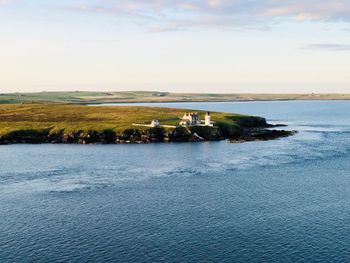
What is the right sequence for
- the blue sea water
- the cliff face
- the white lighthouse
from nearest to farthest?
the blue sea water < the cliff face < the white lighthouse

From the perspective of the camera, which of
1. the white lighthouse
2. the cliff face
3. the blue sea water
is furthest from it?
the white lighthouse

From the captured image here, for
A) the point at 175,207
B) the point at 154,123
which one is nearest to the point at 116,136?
the point at 154,123

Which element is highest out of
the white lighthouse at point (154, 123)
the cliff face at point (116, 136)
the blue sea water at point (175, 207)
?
the white lighthouse at point (154, 123)

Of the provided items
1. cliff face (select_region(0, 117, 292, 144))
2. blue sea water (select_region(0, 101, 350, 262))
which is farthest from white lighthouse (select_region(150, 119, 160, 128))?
blue sea water (select_region(0, 101, 350, 262))

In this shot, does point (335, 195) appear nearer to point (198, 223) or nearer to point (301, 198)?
point (301, 198)

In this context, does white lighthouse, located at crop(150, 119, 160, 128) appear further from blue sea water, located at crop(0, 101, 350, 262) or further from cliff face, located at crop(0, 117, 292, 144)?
blue sea water, located at crop(0, 101, 350, 262)

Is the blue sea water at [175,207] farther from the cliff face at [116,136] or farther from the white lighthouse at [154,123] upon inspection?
the white lighthouse at [154,123]

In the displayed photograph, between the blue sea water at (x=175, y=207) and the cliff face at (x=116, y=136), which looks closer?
the blue sea water at (x=175, y=207)

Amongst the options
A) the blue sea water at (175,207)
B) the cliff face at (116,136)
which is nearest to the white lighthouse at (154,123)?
the cliff face at (116,136)
